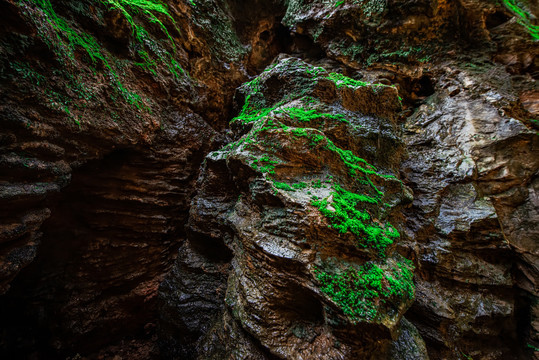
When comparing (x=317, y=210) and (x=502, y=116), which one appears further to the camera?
(x=502, y=116)

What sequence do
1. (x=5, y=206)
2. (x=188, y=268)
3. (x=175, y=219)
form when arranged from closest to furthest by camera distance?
(x=5, y=206)
(x=188, y=268)
(x=175, y=219)

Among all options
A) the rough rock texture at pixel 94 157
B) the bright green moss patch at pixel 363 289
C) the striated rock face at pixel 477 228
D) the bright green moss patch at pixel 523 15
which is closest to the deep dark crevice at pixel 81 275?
the rough rock texture at pixel 94 157

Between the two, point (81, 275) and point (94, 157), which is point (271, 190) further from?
point (81, 275)

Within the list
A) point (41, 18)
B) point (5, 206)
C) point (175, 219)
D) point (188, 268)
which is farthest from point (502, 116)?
point (5, 206)

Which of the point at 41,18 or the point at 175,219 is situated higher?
the point at 41,18

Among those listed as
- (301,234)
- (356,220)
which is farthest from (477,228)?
(301,234)

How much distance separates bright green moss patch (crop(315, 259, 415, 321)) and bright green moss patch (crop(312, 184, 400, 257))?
372 mm

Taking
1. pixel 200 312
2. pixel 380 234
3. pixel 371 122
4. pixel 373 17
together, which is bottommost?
pixel 200 312

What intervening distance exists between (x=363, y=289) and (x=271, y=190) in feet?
6.10

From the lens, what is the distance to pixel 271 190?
310cm

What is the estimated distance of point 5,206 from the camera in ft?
8.61

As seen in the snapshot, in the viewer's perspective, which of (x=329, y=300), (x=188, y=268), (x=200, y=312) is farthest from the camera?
(x=188, y=268)

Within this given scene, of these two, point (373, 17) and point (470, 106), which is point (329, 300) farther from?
point (373, 17)

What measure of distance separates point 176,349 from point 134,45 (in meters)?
7.11
